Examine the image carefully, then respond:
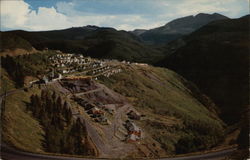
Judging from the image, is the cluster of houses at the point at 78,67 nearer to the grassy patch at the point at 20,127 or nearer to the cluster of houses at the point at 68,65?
the cluster of houses at the point at 68,65

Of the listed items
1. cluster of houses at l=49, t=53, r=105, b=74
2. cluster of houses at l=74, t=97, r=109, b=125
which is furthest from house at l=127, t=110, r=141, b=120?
cluster of houses at l=49, t=53, r=105, b=74

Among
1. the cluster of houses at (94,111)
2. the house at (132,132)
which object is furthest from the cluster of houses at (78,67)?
the house at (132,132)

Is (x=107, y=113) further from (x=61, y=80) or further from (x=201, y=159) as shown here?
(x=201, y=159)

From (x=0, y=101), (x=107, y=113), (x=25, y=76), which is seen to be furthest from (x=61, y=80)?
(x=0, y=101)

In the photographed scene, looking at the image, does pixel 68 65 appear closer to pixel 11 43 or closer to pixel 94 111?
pixel 11 43

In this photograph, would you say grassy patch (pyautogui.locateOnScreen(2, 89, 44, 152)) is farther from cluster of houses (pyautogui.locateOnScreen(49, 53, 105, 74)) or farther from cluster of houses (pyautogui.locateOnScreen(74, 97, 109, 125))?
cluster of houses (pyautogui.locateOnScreen(49, 53, 105, 74))

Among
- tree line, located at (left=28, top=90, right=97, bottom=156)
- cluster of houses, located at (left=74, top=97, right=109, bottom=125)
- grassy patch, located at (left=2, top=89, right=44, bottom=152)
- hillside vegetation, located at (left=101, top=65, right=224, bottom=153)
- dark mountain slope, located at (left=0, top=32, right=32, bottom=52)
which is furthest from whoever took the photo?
dark mountain slope, located at (left=0, top=32, right=32, bottom=52)

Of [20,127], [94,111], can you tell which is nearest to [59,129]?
[20,127]

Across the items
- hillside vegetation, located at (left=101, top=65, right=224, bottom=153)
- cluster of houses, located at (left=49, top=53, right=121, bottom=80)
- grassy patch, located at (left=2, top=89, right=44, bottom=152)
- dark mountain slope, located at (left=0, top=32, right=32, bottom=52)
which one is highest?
dark mountain slope, located at (left=0, top=32, right=32, bottom=52)
